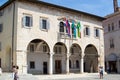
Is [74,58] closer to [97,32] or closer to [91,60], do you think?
[91,60]

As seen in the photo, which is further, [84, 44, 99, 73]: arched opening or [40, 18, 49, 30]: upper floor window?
[84, 44, 99, 73]: arched opening

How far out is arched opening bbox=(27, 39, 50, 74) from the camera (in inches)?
1296

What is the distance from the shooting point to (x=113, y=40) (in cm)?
4575

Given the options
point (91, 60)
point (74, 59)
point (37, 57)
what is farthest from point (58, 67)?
point (91, 60)

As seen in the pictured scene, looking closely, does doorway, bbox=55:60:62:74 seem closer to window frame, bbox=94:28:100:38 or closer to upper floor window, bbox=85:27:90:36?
upper floor window, bbox=85:27:90:36

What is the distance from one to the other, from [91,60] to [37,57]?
10975 millimetres

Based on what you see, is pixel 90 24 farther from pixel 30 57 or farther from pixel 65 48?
pixel 30 57

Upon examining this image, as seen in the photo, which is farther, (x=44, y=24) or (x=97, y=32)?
(x=97, y=32)

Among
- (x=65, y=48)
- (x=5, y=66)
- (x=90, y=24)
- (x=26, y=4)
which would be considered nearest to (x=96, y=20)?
(x=90, y=24)

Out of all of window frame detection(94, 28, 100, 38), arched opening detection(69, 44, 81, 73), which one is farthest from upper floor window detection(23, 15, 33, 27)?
window frame detection(94, 28, 100, 38)

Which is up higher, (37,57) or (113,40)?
(113,40)

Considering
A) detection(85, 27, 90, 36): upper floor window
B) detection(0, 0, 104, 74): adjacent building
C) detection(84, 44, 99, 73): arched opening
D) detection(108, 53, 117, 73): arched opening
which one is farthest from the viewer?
detection(108, 53, 117, 73): arched opening

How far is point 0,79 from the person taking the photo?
2347 centimetres

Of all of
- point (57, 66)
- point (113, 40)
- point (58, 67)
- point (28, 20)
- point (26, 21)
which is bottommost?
point (58, 67)
